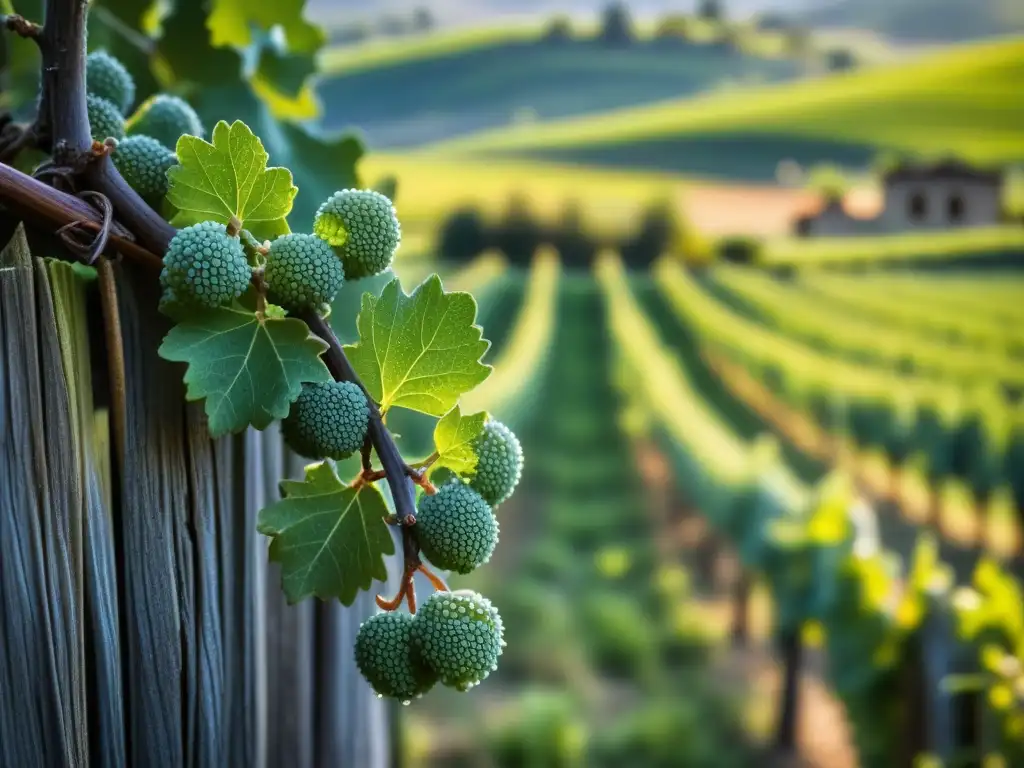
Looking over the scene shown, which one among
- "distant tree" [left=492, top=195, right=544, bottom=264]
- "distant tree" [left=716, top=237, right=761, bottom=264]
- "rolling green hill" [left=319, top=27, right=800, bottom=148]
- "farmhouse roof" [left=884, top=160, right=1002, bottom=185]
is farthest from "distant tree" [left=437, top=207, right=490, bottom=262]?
"farmhouse roof" [left=884, top=160, right=1002, bottom=185]

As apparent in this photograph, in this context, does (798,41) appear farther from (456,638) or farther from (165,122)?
(456,638)

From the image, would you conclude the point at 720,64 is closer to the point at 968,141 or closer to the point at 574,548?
the point at 968,141

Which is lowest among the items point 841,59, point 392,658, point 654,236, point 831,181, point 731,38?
point 392,658

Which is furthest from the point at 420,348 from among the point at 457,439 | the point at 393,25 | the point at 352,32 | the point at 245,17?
the point at 393,25

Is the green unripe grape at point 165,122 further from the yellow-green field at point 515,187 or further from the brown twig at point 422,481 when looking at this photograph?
the yellow-green field at point 515,187

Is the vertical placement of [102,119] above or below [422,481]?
above

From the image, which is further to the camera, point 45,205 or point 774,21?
point 774,21
